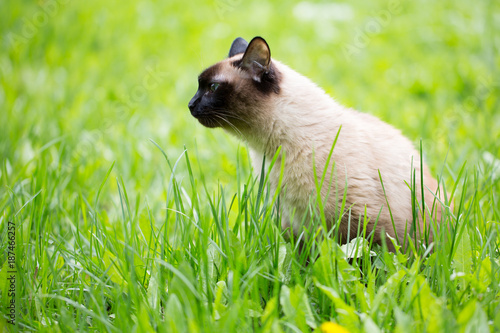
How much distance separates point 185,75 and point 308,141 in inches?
144

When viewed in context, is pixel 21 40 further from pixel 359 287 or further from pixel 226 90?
pixel 359 287

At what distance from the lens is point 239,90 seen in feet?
9.09

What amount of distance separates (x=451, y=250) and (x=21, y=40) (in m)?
6.39

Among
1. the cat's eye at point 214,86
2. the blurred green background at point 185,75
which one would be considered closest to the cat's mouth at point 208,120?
the cat's eye at point 214,86

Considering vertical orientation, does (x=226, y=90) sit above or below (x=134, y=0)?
below

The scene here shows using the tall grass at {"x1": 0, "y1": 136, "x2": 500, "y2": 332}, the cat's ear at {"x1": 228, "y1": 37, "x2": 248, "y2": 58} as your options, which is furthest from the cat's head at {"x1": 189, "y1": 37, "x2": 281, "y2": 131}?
the tall grass at {"x1": 0, "y1": 136, "x2": 500, "y2": 332}

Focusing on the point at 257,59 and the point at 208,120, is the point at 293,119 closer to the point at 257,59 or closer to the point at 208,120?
the point at 257,59

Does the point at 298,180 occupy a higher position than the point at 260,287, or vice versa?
the point at 298,180

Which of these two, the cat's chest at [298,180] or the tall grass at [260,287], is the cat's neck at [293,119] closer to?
the cat's chest at [298,180]

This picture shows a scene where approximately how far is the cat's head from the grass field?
1.19ft

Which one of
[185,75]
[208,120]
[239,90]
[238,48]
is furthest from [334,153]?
[185,75]

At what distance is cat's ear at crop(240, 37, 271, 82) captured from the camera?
2.66 metres

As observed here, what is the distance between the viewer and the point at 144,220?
2557mm

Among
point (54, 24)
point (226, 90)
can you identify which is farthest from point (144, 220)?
point (54, 24)
